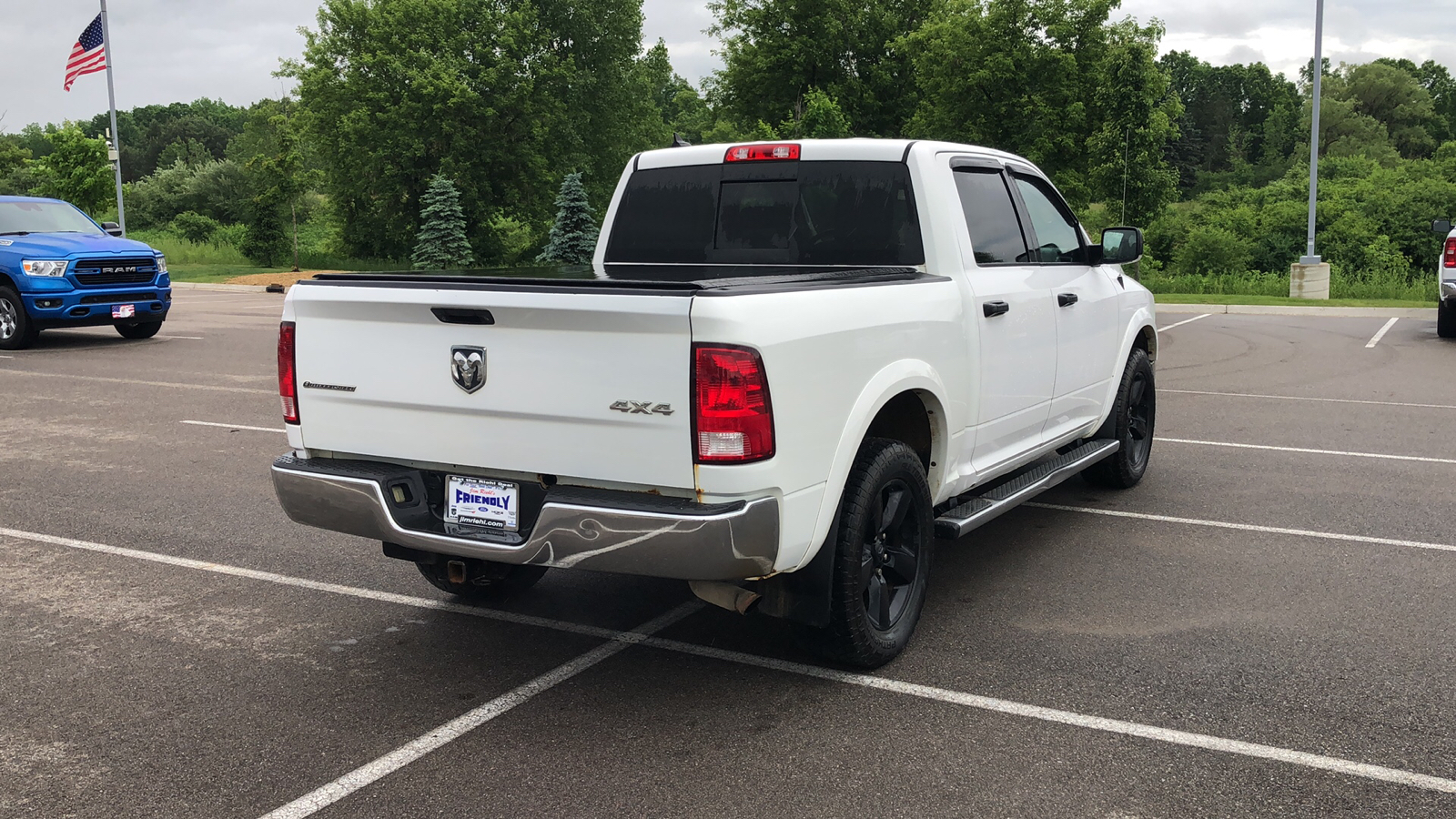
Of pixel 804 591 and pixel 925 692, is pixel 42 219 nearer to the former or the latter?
pixel 804 591

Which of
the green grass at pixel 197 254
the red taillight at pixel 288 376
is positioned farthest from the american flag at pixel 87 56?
the red taillight at pixel 288 376

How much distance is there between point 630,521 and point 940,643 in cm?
166

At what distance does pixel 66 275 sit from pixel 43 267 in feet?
0.91

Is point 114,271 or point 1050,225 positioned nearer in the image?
point 1050,225

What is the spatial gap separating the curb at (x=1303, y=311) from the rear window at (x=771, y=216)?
1907 cm

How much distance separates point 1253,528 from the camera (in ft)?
21.1

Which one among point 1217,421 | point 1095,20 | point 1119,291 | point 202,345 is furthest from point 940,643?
point 1095,20

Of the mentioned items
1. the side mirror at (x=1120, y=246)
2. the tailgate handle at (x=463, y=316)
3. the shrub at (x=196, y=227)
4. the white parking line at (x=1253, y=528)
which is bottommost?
the white parking line at (x=1253, y=528)

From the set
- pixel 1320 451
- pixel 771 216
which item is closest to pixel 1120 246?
pixel 771 216

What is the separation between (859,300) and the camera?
411cm

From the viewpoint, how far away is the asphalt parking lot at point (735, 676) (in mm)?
3402

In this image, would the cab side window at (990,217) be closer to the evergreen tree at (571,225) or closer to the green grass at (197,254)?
the evergreen tree at (571,225)

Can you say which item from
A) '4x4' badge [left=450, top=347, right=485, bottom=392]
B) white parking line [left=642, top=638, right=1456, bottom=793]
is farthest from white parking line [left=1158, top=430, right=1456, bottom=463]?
'4x4' badge [left=450, top=347, right=485, bottom=392]

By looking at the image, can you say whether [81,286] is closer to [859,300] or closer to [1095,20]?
[859,300]
